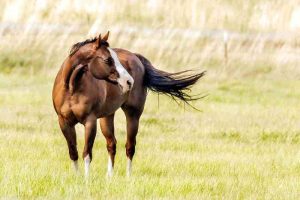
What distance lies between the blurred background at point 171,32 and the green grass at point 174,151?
20.4ft

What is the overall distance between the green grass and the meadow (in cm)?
2

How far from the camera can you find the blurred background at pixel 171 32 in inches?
1108

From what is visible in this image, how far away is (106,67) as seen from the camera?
8.59m

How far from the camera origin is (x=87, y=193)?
7152mm

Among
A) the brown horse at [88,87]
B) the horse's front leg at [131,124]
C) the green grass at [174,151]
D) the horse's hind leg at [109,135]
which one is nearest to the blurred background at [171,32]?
the green grass at [174,151]

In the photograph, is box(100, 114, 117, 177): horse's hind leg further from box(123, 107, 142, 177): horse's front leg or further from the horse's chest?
the horse's chest

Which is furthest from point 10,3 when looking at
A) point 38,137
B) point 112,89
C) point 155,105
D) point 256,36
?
point 112,89

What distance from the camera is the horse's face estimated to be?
28.1ft

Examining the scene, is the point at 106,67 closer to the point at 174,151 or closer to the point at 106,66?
the point at 106,66

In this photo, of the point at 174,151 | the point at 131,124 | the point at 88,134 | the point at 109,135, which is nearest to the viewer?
the point at 88,134

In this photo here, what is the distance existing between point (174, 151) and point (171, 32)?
22008 millimetres

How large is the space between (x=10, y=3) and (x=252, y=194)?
34.4 m

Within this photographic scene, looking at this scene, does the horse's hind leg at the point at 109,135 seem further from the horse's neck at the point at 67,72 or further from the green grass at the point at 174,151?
the horse's neck at the point at 67,72

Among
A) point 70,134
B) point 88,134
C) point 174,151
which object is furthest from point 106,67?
point 174,151
